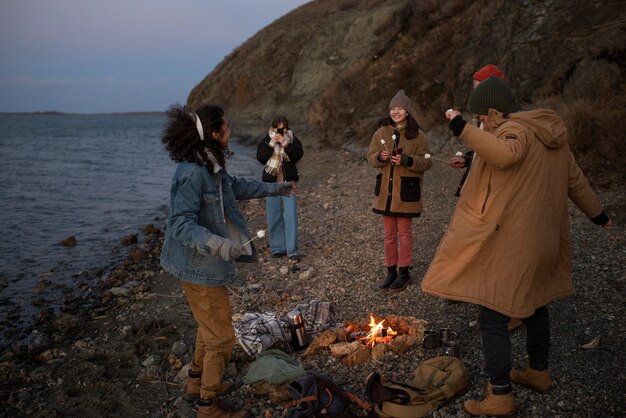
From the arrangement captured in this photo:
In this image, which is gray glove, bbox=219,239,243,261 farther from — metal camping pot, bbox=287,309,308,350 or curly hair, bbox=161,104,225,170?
metal camping pot, bbox=287,309,308,350

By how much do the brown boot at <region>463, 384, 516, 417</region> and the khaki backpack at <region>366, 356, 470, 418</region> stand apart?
0.85ft

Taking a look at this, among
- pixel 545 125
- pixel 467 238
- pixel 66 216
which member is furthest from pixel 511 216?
pixel 66 216

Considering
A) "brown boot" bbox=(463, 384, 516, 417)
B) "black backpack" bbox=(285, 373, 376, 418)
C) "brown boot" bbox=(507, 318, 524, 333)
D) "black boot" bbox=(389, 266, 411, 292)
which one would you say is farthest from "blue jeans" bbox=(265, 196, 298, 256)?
"brown boot" bbox=(463, 384, 516, 417)

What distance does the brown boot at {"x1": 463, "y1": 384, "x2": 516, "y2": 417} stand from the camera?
3.71 m

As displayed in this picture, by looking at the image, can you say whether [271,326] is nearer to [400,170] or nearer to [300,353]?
[300,353]

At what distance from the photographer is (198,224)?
3.80 m

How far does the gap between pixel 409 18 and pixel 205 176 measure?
2213 centimetres

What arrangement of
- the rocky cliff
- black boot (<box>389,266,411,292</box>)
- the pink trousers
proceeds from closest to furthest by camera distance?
1. the pink trousers
2. black boot (<box>389,266,411,292</box>)
3. the rocky cliff

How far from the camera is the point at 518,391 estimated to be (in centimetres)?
410

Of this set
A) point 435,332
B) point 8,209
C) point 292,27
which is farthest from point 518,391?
point 292,27

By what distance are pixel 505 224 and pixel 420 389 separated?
1.54 m

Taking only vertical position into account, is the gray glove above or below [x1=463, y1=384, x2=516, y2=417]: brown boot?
above

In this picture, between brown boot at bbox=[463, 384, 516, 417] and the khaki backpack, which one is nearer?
brown boot at bbox=[463, 384, 516, 417]

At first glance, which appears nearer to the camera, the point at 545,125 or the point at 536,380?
the point at 545,125
